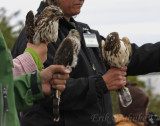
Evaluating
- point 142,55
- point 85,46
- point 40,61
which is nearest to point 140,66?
point 142,55

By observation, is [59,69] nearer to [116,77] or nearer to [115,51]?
[115,51]

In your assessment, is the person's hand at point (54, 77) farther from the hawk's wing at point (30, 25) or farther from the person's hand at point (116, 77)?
the person's hand at point (116, 77)

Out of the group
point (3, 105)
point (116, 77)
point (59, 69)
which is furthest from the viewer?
point (116, 77)

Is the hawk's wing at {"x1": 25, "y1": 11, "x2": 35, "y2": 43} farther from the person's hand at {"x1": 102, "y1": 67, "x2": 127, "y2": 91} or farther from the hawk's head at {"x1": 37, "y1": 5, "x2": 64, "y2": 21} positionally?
the person's hand at {"x1": 102, "y1": 67, "x2": 127, "y2": 91}

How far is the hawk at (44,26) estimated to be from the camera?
2.92 metres

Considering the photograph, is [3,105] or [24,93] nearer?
[3,105]

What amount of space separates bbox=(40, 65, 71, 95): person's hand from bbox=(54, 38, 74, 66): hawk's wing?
0.25 feet

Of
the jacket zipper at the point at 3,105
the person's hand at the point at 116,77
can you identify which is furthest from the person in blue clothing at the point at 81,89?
the jacket zipper at the point at 3,105

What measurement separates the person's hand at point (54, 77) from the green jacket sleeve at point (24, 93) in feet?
0.21

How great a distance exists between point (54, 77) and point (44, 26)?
539 millimetres

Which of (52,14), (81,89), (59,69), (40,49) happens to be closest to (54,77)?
(59,69)

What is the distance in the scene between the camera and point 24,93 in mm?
2510

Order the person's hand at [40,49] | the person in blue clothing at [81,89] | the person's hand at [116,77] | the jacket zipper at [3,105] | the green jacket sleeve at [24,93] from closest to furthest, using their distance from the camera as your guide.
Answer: the jacket zipper at [3,105] < the green jacket sleeve at [24,93] < the person's hand at [40,49] < the person's hand at [116,77] < the person in blue clothing at [81,89]

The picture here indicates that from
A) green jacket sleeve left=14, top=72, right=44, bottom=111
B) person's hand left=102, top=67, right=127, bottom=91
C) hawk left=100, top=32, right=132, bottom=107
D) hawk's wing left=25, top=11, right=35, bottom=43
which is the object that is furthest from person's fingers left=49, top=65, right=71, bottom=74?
person's hand left=102, top=67, right=127, bottom=91
